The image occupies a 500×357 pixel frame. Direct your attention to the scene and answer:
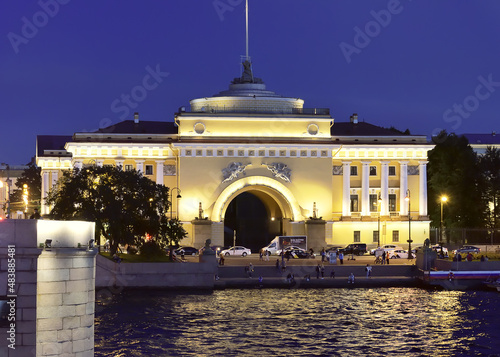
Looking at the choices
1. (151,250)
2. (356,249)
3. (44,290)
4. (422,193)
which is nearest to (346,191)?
(422,193)

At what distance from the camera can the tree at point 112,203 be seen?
70.6 m

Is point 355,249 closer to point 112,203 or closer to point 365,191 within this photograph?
point 365,191

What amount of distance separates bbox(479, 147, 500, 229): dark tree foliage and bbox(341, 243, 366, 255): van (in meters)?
16.9

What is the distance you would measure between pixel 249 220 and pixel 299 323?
172 feet

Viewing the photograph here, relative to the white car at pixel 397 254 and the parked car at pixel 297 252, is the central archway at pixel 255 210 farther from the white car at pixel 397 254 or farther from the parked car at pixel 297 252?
the white car at pixel 397 254

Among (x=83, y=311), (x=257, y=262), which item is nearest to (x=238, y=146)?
(x=257, y=262)

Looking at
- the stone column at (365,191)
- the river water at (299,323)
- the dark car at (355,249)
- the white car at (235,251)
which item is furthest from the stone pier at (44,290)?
the stone column at (365,191)

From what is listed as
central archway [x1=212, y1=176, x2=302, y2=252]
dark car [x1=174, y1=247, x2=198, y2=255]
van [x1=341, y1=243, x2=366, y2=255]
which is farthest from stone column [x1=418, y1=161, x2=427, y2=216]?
dark car [x1=174, y1=247, x2=198, y2=255]

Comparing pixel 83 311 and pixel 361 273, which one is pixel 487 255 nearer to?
pixel 361 273

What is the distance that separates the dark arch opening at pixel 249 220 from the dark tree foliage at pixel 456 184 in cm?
1843

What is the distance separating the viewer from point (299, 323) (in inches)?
2032

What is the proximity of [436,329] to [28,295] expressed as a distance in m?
30.5

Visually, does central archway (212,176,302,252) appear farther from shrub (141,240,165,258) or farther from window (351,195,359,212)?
shrub (141,240,165,258)

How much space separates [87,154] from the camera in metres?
93.9
